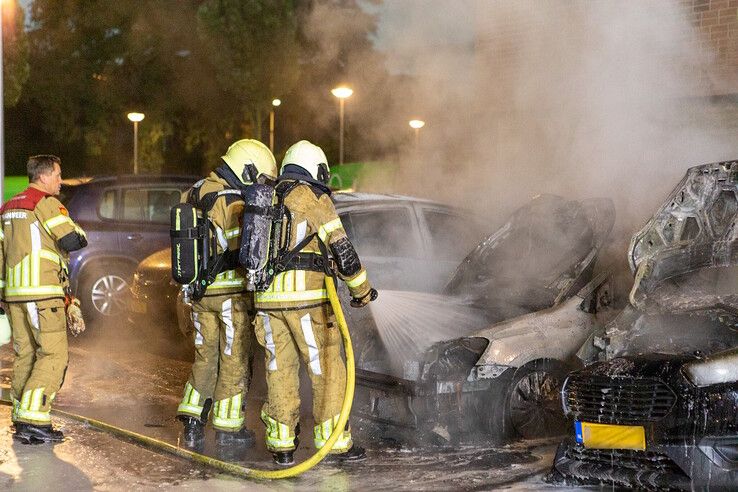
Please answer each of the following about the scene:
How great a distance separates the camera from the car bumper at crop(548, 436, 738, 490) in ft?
16.5

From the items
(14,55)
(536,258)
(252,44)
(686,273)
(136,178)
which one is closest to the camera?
(686,273)

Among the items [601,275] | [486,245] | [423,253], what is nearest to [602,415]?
[601,275]

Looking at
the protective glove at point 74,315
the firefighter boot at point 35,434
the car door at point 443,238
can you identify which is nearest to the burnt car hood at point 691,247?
the car door at point 443,238

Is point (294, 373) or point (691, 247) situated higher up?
point (691, 247)

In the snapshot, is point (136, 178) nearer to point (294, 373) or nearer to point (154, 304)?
point (154, 304)

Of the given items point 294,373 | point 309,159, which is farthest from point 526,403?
point 309,159

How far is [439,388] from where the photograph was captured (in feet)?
21.2

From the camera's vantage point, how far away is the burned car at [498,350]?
21.4ft

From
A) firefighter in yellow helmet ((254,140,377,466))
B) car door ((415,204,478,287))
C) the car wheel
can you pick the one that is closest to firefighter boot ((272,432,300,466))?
firefighter in yellow helmet ((254,140,377,466))

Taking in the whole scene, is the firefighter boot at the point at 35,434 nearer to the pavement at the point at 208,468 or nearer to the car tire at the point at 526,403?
the pavement at the point at 208,468

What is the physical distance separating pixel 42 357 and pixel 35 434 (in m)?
0.51

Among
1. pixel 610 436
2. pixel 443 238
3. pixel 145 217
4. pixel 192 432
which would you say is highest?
pixel 145 217

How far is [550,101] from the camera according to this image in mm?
10641

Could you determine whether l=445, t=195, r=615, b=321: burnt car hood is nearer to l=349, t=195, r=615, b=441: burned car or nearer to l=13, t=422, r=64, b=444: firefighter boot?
l=349, t=195, r=615, b=441: burned car
